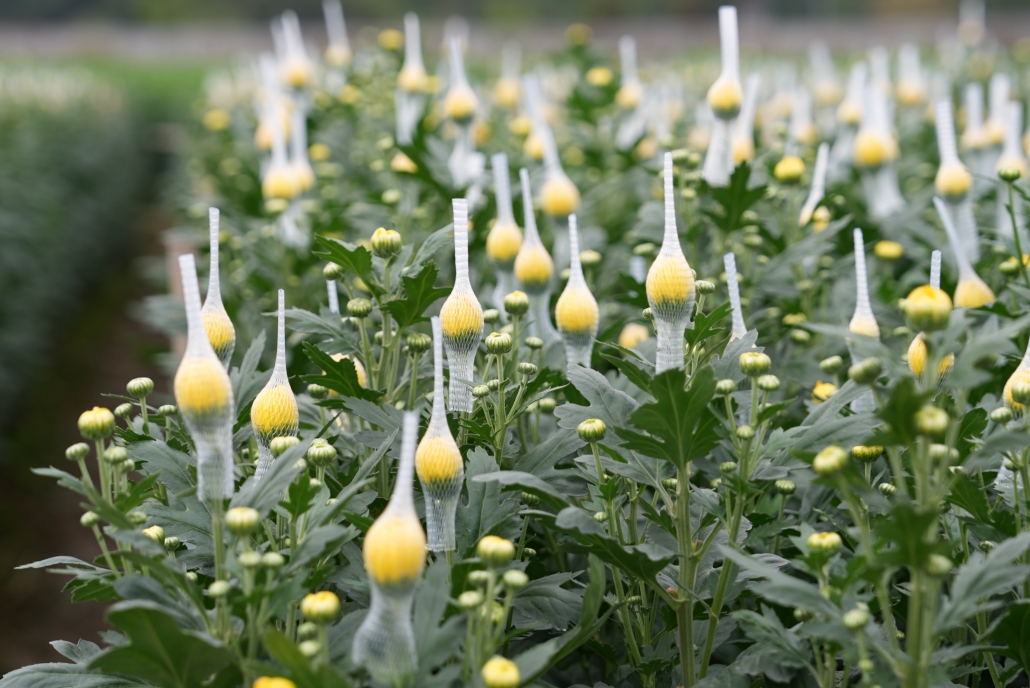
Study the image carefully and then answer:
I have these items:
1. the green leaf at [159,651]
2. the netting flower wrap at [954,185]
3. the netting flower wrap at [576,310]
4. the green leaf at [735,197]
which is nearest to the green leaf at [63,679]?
the green leaf at [159,651]

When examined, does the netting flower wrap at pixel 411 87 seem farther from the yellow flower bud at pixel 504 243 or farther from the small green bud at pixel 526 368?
the small green bud at pixel 526 368

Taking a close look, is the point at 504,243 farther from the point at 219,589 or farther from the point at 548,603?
the point at 219,589

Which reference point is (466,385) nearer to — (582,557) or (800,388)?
(582,557)

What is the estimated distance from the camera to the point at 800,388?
1740mm

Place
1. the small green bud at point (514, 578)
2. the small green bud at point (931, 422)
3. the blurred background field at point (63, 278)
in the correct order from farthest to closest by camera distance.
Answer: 1. the blurred background field at point (63, 278)
2. the small green bud at point (514, 578)
3. the small green bud at point (931, 422)

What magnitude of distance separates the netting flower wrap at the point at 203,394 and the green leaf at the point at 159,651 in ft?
0.52

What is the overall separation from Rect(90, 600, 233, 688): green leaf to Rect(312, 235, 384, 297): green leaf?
1.73ft

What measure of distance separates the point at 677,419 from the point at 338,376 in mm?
445

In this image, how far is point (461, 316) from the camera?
4.01ft

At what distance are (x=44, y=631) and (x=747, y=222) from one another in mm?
3211

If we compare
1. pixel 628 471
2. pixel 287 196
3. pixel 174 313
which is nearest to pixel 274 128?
pixel 287 196

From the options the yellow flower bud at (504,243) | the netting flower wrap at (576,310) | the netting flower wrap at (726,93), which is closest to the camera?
the netting flower wrap at (576,310)

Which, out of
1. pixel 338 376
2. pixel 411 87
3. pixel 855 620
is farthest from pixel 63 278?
pixel 855 620

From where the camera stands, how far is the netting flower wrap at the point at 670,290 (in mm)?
1194
